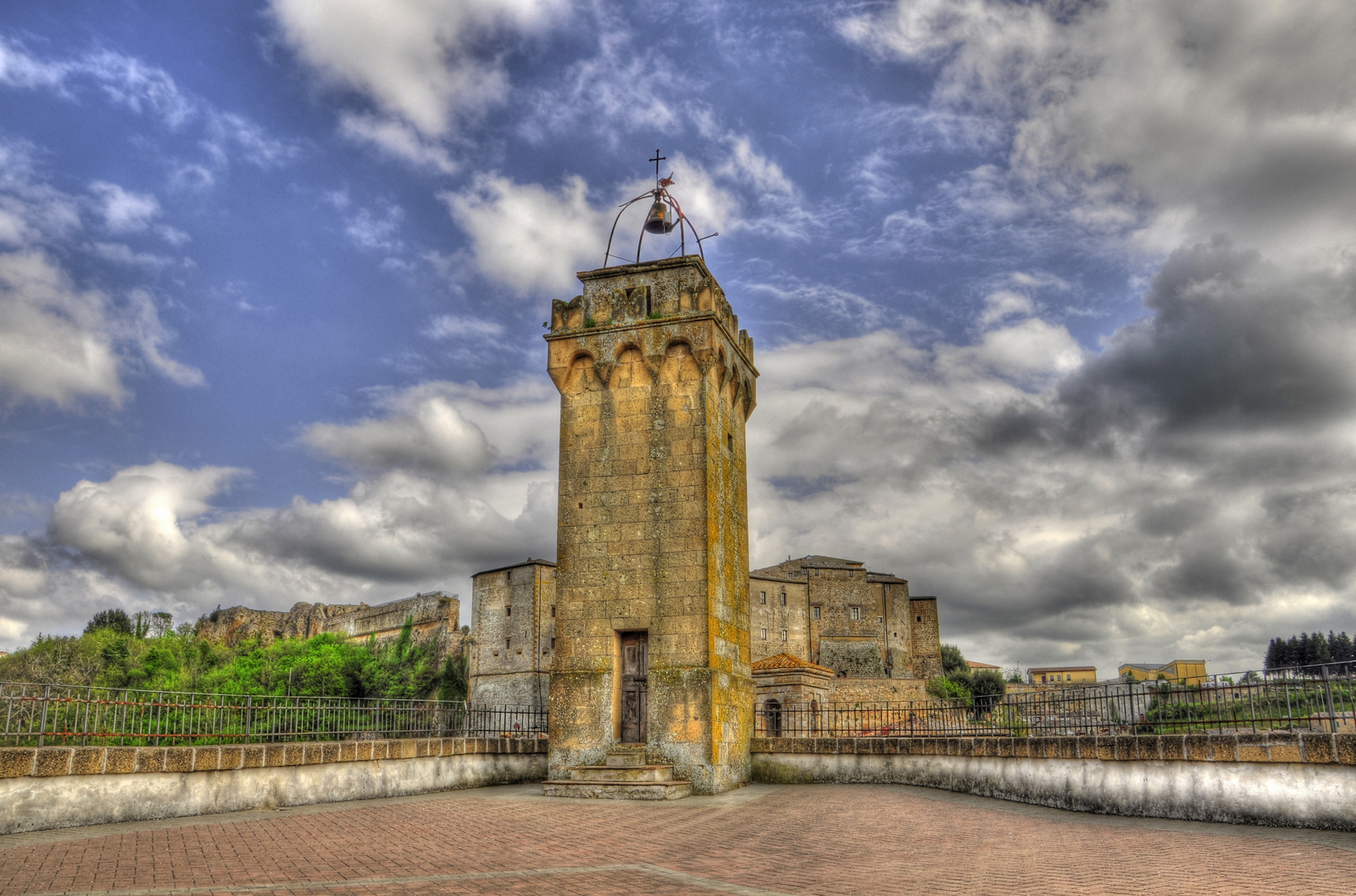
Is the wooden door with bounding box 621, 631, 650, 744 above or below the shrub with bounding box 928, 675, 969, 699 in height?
above

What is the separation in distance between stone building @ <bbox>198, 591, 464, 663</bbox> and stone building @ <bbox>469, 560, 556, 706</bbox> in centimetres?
609

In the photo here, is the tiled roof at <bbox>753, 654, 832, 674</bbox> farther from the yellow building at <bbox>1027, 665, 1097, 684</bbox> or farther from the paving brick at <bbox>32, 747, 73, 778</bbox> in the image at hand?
the yellow building at <bbox>1027, 665, 1097, 684</bbox>

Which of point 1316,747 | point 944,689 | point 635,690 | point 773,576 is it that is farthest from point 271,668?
point 1316,747

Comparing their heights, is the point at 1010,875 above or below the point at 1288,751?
below

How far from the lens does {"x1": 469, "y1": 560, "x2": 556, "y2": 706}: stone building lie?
48594 mm

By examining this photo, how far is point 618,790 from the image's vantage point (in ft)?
43.5

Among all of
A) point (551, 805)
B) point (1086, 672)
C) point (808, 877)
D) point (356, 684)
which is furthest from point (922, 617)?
point (1086, 672)

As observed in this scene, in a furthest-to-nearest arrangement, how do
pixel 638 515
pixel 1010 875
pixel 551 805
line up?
pixel 638 515 < pixel 551 805 < pixel 1010 875

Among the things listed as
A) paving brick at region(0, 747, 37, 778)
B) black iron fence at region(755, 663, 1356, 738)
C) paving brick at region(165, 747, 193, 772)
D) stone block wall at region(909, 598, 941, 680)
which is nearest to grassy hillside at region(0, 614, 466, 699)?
stone block wall at region(909, 598, 941, 680)

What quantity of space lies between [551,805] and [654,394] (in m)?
7.20

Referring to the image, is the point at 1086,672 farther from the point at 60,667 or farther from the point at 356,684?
the point at 60,667

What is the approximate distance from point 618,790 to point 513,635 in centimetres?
3828

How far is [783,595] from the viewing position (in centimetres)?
6606

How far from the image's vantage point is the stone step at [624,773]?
13.6m
